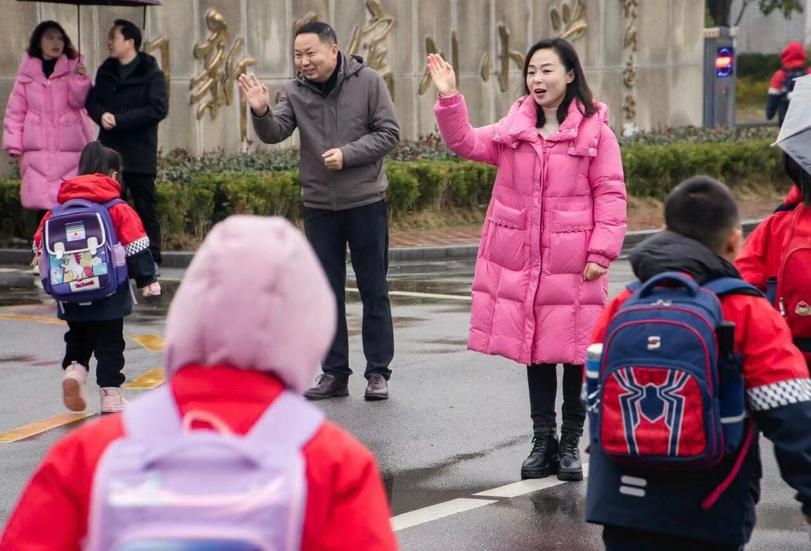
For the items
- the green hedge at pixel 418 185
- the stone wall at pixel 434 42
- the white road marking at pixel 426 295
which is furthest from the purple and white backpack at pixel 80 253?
the stone wall at pixel 434 42

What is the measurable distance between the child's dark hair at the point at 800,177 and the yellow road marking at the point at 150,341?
5320 mm

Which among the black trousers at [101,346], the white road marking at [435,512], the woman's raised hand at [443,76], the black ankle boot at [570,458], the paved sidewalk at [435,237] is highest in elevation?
the woman's raised hand at [443,76]

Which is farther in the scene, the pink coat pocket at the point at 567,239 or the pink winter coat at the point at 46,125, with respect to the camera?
the pink winter coat at the point at 46,125

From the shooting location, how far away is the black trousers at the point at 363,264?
8.34 m

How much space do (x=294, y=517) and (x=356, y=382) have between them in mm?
6550

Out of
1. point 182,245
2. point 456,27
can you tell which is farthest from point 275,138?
point 456,27

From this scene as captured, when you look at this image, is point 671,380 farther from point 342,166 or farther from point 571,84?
point 342,166

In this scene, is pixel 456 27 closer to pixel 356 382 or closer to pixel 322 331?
pixel 356 382

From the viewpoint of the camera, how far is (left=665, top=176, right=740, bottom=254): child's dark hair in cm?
393

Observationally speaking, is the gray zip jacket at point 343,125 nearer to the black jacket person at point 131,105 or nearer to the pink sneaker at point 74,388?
the pink sneaker at point 74,388

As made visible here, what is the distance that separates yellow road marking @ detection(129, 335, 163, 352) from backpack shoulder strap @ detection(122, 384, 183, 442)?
291 inches

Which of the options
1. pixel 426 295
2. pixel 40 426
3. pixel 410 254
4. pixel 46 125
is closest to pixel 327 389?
pixel 40 426

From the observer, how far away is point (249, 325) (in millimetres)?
2408

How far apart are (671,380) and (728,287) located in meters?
0.31
